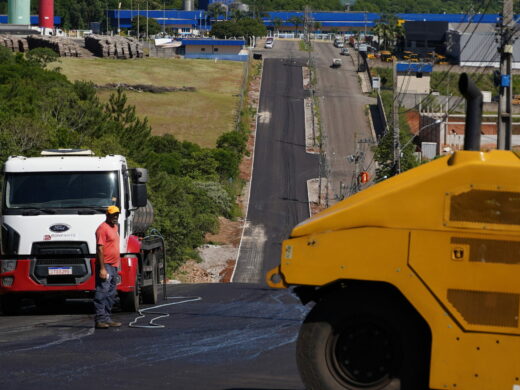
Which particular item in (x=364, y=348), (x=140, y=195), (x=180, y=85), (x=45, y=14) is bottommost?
(x=180, y=85)

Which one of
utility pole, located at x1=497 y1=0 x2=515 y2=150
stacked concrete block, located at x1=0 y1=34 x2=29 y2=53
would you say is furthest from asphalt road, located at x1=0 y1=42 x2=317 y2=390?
stacked concrete block, located at x1=0 y1=34 x2=29 y2=53

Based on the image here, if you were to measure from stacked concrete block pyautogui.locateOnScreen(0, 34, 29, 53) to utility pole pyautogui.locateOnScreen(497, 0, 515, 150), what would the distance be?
133 m

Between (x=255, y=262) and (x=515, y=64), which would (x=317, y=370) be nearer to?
(x=255, y=262)

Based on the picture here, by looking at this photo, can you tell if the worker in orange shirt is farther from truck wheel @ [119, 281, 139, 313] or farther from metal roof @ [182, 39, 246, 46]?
metal roof @ [182, 39, 246, 46]

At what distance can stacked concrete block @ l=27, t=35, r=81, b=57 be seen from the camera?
6161 inches

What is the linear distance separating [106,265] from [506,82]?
21.1 meters

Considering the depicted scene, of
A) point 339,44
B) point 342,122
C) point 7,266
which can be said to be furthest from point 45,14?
point 7,266

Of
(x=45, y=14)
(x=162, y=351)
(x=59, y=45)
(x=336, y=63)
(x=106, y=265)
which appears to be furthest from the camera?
(x=45, y=14)

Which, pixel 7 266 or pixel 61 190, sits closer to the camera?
pixel 7 266

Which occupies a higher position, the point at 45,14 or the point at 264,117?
the point at 45,14

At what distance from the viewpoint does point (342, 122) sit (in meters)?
122

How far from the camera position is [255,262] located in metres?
65.8

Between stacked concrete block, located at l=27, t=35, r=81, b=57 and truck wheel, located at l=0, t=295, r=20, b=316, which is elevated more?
stacked concrete block, located at l=27, t=35, r=81, b=57

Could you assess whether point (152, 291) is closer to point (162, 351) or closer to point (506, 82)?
point (162, 351)
